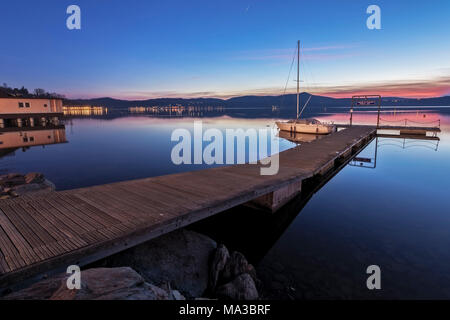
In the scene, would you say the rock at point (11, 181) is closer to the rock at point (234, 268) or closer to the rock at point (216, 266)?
the rock at point (216, 266)

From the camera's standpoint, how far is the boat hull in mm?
36250

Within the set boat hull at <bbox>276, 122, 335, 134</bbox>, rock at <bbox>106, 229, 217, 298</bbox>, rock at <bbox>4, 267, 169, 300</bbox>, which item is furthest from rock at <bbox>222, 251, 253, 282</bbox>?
boat hull at <bbox>276, 122, 335, 134</bbox>

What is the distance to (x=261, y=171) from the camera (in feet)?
35.6

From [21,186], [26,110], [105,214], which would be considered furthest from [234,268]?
[26,110]

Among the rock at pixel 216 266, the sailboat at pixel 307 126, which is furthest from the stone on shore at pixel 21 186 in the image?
the sailboat at pixel 307 126

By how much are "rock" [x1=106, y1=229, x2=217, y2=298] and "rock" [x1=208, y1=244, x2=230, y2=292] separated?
0.41ft

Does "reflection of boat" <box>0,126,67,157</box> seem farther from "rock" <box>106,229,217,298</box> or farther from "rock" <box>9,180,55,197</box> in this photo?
"rock" <box>106,229,217,298</box>

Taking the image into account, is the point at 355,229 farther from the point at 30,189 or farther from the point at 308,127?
the point at 308,127

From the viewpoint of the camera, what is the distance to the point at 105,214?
603 cm

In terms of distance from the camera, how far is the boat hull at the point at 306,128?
119 feet

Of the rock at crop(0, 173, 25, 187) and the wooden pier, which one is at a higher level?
the wooden pier
